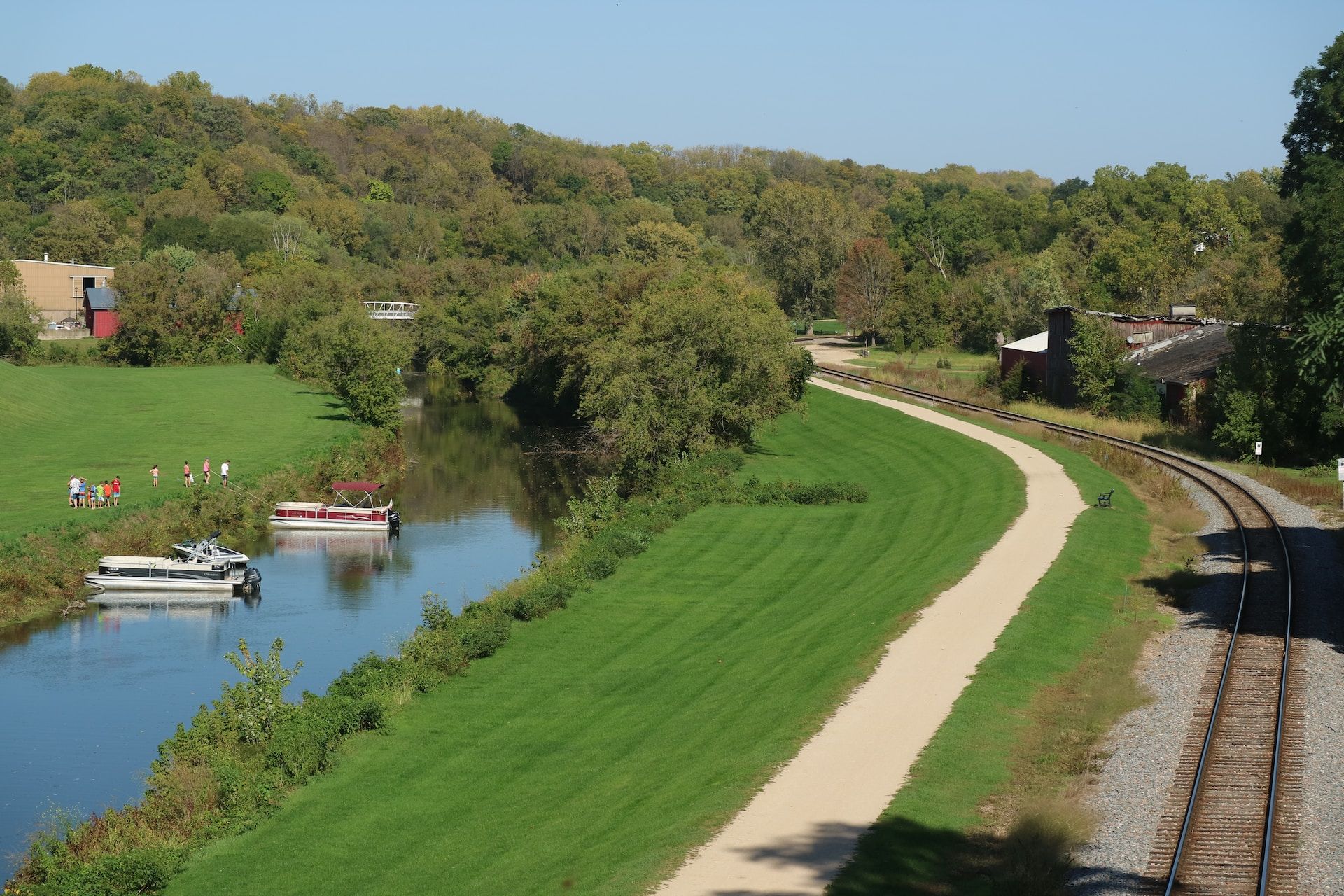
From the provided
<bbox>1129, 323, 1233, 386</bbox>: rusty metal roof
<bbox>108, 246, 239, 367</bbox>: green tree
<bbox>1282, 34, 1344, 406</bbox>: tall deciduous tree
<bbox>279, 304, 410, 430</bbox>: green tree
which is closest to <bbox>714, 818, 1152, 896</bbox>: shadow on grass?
<bbox>1282, 34, 1344, 406</bbox>: tall deciduous tree

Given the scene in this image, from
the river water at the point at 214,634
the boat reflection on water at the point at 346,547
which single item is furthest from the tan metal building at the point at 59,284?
the boat reflection on water at the point at 346,547

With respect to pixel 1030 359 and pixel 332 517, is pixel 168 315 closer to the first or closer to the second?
pixel 332 517

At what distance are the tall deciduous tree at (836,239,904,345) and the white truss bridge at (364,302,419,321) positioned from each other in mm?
39933

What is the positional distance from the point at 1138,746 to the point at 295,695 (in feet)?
67.0

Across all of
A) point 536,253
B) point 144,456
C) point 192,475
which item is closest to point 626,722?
point 192,475

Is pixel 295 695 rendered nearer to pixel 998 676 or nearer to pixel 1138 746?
pixel 998 676

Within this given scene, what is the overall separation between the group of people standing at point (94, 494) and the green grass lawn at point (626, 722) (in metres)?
20.7

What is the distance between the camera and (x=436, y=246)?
16562 cm

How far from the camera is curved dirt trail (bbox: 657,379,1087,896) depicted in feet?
58.0

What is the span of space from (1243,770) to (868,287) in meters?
101

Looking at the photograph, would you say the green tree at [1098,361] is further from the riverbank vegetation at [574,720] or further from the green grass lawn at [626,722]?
the riverbank vegetation at [574,720]

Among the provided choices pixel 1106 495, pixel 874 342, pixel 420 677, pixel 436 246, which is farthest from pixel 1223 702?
pixel 436 246

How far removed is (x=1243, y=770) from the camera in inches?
804

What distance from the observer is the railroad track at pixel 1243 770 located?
16922mm
